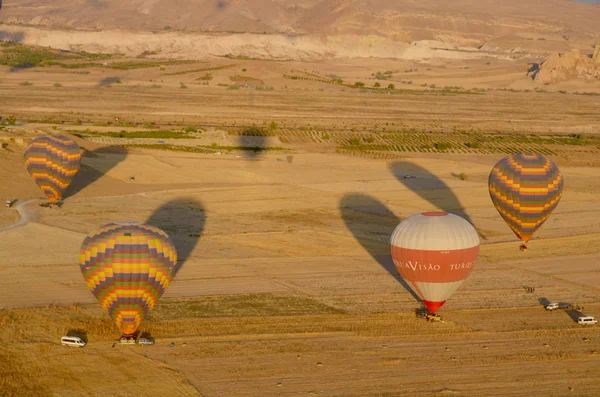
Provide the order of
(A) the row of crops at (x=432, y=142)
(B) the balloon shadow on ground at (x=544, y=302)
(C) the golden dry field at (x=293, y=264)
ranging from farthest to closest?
(A) the row of crops at (x=432, y=142), (B) the balloon shadow on ground at (x=544, y=302), (C) the golden dry field at (x=293, y=264)

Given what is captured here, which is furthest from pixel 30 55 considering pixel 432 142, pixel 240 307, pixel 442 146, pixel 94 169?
pixel 240 307

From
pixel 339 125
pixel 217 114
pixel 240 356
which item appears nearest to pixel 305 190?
pixel 240 356

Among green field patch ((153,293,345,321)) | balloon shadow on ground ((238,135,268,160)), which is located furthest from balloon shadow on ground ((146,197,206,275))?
Answer: balloon shadow on ground ((238,135,268,160))

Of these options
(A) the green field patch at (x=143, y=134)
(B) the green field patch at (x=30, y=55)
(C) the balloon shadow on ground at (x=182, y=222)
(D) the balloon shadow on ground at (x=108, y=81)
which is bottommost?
(B) the green field patch at (x=30, y=55)

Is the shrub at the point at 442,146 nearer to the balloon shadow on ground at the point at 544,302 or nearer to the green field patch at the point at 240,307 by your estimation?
the balloon shadow on ground at the point at 544,302

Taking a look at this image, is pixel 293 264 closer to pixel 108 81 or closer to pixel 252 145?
pixel 252 145

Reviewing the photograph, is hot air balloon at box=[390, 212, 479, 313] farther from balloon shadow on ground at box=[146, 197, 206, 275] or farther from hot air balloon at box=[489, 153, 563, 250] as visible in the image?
balloon shadow on ground at box=[146, 197, 206, 275]

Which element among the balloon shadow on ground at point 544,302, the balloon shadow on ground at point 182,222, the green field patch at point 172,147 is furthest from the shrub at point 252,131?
the balloon shadow on ground at point 544,302
